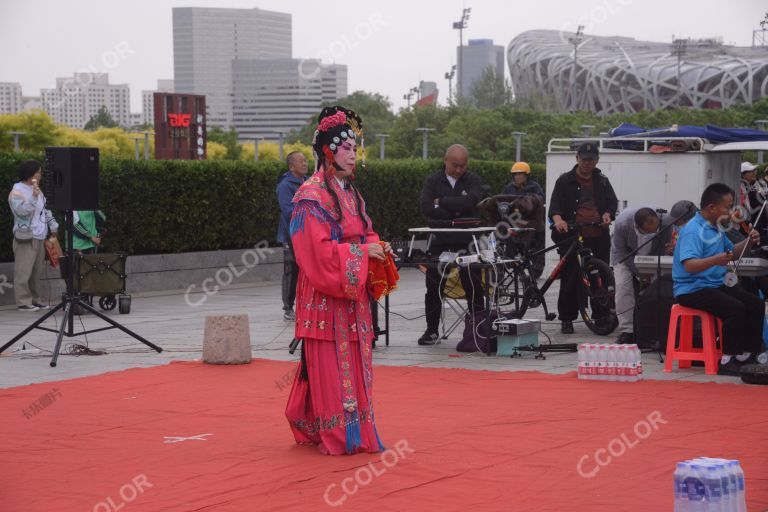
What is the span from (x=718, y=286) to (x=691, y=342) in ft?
2.13

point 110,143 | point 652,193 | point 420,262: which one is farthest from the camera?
point 110,143

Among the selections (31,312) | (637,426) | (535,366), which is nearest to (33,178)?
(31,312)

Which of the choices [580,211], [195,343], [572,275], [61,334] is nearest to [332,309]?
[61,334]

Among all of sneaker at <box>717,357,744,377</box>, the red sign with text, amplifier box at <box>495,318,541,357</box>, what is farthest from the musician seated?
the red sign with text

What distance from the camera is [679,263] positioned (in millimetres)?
9977

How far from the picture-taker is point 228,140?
254 feet

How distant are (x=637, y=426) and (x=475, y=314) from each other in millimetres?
3970

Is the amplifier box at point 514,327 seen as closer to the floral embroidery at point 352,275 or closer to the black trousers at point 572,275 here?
the black trousers at point 572,275

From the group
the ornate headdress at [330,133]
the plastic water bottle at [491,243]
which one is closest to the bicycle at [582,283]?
the plastic water bottle at [491,243]

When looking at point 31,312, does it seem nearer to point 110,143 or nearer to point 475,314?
point 475,314

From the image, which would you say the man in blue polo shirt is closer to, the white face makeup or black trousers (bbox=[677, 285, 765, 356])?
black trousers (bbox=[677, 285, 765, 356])

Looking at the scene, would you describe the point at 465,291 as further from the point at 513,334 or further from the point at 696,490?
the point at 696,490

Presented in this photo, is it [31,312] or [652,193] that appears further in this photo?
[652,193]

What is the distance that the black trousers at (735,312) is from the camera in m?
9.83
